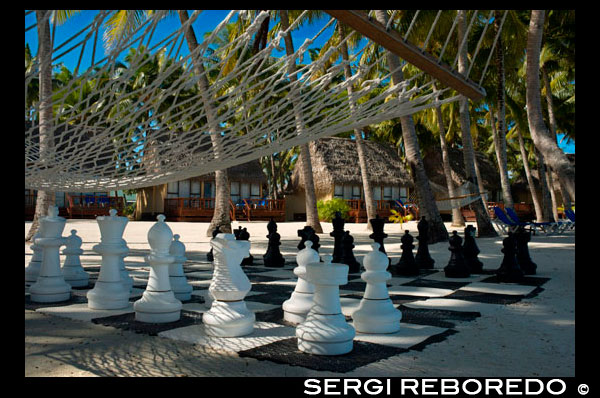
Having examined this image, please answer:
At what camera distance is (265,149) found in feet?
10.3

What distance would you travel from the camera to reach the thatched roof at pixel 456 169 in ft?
83.2

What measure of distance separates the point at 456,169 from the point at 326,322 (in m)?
25.1

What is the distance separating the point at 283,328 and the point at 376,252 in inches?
24.5

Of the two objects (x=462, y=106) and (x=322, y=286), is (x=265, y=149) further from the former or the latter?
(x=462, y=106)

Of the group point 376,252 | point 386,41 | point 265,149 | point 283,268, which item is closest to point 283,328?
point 376,252

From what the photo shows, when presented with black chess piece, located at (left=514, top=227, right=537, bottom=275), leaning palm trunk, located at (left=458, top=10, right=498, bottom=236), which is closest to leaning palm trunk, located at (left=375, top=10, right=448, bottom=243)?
leaning palm trunk, located at (left=458, top=10, right=498, bottom=236)

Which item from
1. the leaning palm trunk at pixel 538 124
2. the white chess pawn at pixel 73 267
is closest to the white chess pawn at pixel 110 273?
the white chess pawn at pixel 73 267

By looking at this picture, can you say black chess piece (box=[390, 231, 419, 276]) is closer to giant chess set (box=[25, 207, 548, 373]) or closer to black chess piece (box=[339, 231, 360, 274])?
giant chess set (box=[25, 207, 548, 373])

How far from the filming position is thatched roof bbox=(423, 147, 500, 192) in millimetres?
25356

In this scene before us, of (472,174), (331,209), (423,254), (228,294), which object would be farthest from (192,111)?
(331,209)

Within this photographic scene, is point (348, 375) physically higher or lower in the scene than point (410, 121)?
lower

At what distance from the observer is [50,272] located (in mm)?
3068

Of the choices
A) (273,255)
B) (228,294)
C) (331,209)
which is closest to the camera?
(228,294)

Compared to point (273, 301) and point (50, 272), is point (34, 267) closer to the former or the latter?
point (50, 272)
